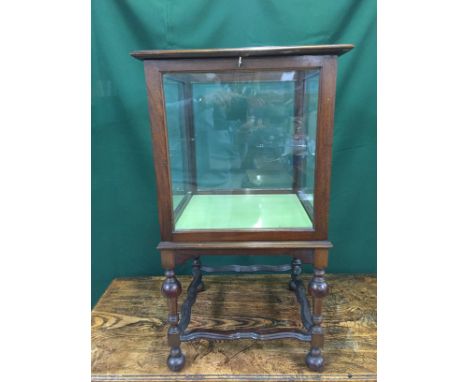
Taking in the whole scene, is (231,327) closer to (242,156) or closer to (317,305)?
(317,305)

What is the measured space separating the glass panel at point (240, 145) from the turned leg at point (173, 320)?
148 millimetres

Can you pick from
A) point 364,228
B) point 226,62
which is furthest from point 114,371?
point 364,228

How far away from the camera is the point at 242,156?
102 centimetres

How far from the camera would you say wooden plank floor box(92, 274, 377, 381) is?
39.3 inches

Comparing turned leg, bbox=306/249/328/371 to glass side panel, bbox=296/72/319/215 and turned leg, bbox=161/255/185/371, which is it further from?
turned leg, bbox=161/255/185/371

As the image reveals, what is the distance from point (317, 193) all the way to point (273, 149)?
171 millimetres

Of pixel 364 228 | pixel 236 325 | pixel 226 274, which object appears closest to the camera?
pixel 236 325

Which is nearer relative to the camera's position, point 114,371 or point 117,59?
point 114,371

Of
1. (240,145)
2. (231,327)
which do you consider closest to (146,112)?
(240,145)

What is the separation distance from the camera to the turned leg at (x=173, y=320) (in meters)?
0.96

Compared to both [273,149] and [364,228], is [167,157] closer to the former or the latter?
[273,149]

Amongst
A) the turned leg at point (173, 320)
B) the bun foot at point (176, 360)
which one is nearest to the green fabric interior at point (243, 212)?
the turned leg at point (173, 320)

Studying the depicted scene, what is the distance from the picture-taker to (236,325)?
1180 millimetres

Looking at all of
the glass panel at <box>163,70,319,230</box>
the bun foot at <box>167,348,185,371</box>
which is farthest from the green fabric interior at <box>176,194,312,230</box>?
the bun foot at <box>167,348,185,371</box>
